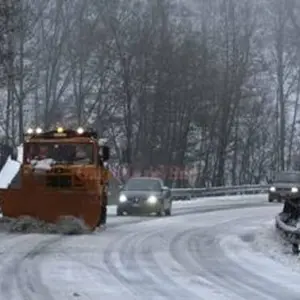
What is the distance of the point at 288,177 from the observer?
4728 centimetres

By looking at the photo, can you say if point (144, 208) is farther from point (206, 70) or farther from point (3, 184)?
point (206, 70)

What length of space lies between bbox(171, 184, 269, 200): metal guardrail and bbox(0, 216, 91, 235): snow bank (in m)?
22.1

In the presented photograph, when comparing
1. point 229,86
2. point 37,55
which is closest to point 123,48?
point 37,55

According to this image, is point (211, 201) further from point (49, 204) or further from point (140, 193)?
point (49, 204)

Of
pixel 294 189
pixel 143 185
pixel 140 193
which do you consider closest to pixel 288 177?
pixel 294 189

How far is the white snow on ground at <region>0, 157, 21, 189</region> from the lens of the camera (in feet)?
74.1

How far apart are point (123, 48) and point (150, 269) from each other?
42966mm

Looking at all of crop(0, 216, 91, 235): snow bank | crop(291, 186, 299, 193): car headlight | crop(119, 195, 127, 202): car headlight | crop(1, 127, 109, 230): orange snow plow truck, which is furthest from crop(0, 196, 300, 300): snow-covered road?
crop(291, 186, 299, 193): car headlight

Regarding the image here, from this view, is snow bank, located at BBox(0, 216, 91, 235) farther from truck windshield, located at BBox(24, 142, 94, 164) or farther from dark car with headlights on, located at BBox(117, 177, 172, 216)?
dark car with headlights on, located at BBox(117, 177, 172, 216)

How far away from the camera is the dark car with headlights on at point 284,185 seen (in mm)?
46000

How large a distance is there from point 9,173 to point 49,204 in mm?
1614

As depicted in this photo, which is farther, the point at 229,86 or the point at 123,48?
the point at 229,86

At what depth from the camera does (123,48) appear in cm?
5666

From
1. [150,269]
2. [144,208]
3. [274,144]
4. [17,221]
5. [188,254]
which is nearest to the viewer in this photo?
[150,269]
